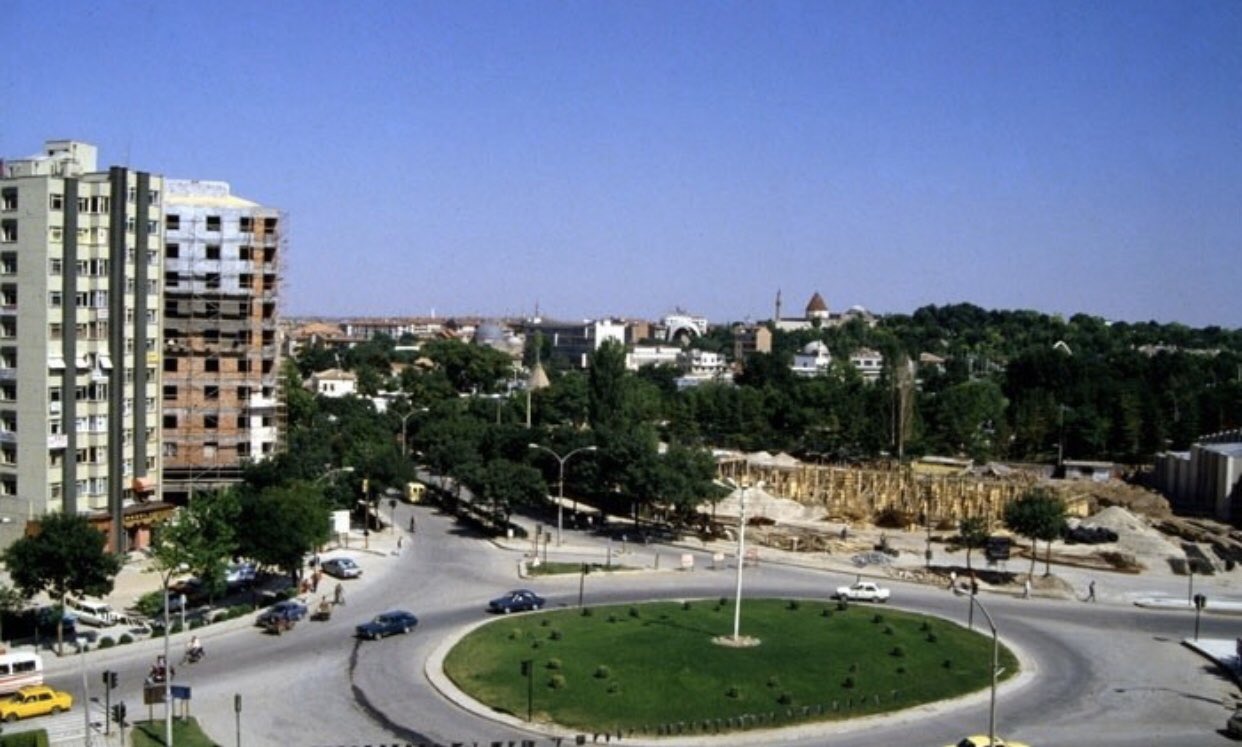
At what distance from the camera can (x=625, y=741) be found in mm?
33156

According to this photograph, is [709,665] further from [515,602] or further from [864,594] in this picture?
[864,594]

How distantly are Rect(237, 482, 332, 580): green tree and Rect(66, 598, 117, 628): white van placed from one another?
17.7 ft

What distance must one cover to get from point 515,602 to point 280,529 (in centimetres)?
983

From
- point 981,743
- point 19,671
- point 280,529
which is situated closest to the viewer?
point 981,743

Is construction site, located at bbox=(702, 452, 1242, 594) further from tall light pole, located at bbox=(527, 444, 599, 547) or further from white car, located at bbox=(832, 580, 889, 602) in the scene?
tall light pole, located at bbox=(527, 444, 599, 547)

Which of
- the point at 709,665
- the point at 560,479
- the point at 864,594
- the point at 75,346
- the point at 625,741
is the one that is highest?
the point at 75,346

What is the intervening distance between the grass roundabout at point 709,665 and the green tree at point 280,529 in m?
9.48

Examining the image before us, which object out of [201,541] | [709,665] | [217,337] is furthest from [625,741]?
[217,337]

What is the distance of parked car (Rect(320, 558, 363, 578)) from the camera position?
55750 mm

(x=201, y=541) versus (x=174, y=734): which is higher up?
(x=201, y=541)

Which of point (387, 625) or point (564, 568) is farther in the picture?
point (564, 568)

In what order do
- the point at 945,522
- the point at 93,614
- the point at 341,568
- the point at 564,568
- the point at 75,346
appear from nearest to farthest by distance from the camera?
the point at 93,614
the point at 341,568
the point at 75,346
the point at 564,568
the point at 945,522

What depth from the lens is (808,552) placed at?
66.1 m

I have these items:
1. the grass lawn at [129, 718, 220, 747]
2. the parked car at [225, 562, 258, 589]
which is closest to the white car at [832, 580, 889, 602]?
the parked car at [225, 562, 258, 589]
